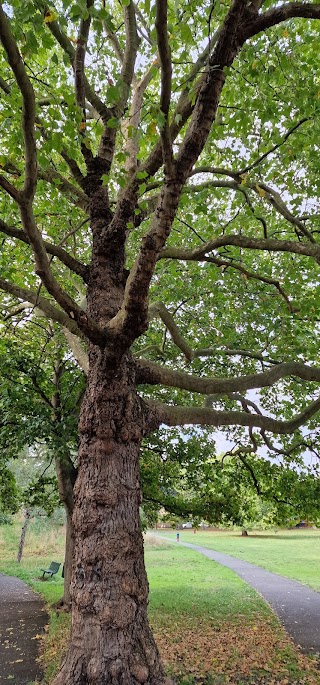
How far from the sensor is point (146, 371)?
5.11m

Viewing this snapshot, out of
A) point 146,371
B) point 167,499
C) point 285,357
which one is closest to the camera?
point 146,371

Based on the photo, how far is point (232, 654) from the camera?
7.77 meters

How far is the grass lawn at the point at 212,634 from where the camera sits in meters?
6.69

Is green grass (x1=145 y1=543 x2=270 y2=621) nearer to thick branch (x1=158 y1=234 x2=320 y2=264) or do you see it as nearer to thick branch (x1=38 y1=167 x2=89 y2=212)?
thick branch (x1=158 y1=234 x2=320 y2=264)

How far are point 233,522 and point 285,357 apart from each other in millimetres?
5269

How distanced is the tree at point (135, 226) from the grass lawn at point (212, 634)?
11.9ft

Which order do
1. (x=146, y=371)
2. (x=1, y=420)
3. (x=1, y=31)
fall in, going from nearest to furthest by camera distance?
1. (x=1, y=31)
2. (x=146, y=371)
3. (x=1, y=420)

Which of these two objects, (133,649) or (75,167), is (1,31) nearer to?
(75,167)

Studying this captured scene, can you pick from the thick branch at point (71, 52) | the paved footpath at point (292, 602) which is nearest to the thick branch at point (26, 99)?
the thick branch at point (71, 52)

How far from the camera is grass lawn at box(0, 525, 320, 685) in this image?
6.69 m

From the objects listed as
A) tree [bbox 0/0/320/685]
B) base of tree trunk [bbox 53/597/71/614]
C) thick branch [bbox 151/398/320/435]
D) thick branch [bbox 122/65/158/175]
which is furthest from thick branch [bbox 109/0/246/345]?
base of tree trunk [bbox 53/597/71/614]

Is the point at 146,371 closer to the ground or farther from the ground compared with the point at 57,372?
closer to the ground

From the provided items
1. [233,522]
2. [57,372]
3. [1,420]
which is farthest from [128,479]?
[233,522]

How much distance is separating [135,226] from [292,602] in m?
12.5
